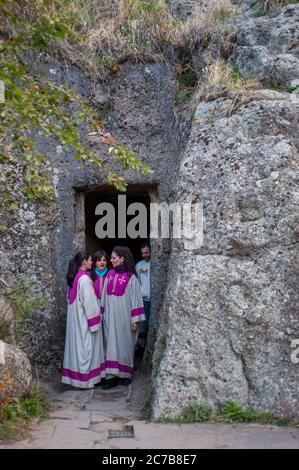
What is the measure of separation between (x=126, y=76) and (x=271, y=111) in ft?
9.19

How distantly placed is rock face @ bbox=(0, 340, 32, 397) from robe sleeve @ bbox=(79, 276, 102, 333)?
137cm

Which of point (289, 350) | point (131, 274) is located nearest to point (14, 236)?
point (131, 274)

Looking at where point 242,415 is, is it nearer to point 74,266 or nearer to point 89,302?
point 89,302

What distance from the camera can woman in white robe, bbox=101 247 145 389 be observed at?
24.4ft

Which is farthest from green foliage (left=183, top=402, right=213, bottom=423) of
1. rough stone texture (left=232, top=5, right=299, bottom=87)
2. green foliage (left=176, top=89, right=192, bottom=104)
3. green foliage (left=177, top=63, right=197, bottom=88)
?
green foliage (left=177, top=63, right=197, bottom=88)

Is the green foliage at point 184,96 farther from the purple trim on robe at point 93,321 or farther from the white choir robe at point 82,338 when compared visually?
the purple trim on robe at point 93,321

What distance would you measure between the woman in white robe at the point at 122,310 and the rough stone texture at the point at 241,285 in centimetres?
152

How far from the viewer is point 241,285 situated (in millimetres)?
5648

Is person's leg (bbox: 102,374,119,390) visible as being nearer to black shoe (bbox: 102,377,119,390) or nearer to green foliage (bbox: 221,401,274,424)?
black shoe (bbox: 102,377,119,390)

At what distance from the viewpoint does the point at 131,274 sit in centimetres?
765

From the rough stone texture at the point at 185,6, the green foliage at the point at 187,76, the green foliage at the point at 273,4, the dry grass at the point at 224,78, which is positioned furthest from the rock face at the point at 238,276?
the rough stone texture at the point at 185,6

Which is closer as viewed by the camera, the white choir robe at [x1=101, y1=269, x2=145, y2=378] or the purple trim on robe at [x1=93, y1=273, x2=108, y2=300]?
the white choir robe at [x1=101, y1=269, x2=145, y2=378]

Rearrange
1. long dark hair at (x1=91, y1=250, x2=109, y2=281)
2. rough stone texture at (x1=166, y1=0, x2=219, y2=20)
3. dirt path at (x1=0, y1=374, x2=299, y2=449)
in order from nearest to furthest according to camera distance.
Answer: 1. dirt path at (x1=0, y1=374, x2=299, y2=449)
2. long dark hair at (x1=91, y1=250, x2=109, y2=281)
3. rough stone texture at (x1=166, y1=0, x2=219, y2=20)

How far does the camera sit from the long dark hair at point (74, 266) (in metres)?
7.29
